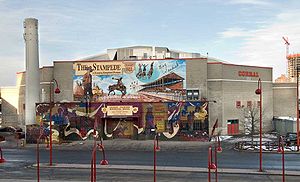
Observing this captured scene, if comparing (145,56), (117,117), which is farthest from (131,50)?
(117,117)

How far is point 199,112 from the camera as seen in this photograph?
55219 millimetres

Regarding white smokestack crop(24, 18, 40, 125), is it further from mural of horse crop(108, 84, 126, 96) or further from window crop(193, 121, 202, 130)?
window crop(193, 121, 202, 130)

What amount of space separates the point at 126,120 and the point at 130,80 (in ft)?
20.5

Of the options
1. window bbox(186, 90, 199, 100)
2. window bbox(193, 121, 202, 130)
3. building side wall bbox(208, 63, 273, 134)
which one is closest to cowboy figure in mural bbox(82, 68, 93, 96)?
window bbox(186, 90, 199, 100)

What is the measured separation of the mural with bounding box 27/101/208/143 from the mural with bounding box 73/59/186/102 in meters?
2.95

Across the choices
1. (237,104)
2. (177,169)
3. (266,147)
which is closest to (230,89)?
(237,104)

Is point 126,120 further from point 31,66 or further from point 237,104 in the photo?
point 237,104

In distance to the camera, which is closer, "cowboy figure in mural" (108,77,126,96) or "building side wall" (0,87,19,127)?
"cowboy figure in mural" (108,77,126,96)

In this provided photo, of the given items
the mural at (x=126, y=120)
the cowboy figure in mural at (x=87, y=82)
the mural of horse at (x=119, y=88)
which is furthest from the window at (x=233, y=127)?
the cowboy figure in mural at (x=87, y=82)

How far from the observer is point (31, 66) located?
59.6 m

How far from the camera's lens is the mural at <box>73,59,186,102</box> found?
59188 mm

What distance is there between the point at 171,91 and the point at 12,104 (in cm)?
3733

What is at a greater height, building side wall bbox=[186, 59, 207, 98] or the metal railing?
building side wall bbox=[186, 59, 207, 98]

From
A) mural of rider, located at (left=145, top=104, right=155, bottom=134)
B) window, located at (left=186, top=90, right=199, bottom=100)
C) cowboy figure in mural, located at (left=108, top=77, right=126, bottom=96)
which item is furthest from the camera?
cowboy figure in mural, located at (left=108, top=77, right=126, bottom=96)
